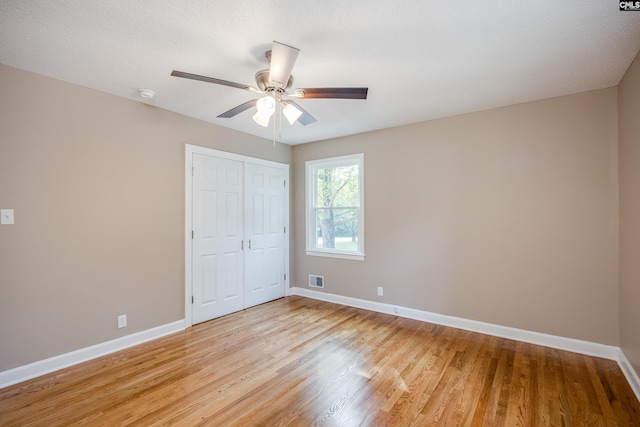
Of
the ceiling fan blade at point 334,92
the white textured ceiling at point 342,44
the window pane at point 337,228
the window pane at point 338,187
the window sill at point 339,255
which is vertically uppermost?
the white textured ceiling at point 342,44

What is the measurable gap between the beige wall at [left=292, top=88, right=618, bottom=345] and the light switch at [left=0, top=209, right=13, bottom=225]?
143 inches

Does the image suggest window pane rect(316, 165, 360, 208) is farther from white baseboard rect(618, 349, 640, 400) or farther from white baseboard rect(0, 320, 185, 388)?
white baseboard rect(618, 349, 640, 400)

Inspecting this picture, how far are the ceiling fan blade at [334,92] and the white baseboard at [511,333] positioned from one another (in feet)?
9.39

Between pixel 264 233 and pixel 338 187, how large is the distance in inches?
53.0

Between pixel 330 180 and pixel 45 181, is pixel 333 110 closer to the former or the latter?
A: pixel 330 180

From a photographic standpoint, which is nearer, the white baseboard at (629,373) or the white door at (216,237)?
the white baseboard at (629,373)

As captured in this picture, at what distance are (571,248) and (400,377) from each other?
2111 millimetres

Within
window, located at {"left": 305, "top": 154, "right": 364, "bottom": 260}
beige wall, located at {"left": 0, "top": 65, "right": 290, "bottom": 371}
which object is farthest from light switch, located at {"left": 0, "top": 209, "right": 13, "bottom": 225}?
window, located at {"left": 305, "top": 154, "right": 364, "bottom": 260}

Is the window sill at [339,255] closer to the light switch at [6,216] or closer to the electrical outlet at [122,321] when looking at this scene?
the electrical outlet at [122,321]

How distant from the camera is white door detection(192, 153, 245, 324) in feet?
11.8

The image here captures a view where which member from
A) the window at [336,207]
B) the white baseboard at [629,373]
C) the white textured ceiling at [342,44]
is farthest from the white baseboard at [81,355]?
the white baseboard at [629,373]

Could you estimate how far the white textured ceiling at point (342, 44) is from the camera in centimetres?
170

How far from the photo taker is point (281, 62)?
179cm

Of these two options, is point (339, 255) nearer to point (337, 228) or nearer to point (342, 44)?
point (337, 228)
